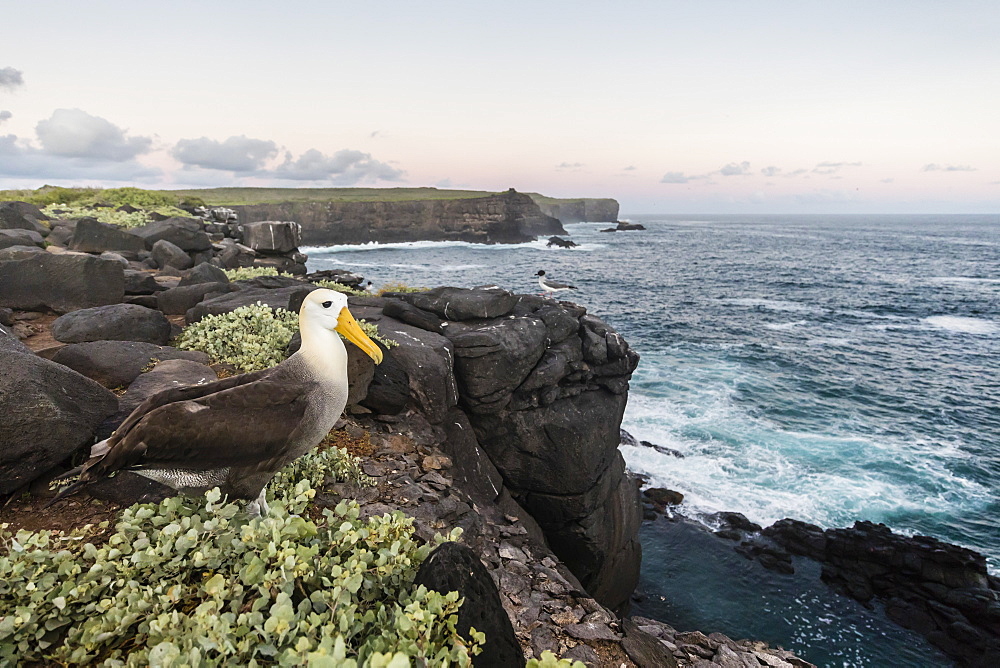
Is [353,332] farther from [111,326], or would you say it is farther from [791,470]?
[791,470]

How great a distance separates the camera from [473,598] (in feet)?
12.5

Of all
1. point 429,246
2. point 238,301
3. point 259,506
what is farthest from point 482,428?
point 429,246

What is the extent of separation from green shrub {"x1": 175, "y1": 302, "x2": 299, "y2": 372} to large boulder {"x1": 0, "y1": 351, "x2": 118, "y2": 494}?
296 centimetres

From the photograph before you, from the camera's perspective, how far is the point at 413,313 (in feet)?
43.2

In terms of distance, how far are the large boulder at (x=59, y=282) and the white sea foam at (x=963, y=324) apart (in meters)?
54.4

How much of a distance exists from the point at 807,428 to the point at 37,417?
2726 centimetres

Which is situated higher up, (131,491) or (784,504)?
(131,491)

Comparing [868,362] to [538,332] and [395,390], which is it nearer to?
[538,332]

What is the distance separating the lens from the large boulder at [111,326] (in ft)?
29.0

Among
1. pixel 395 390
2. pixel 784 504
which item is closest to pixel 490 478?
pixel 395 390

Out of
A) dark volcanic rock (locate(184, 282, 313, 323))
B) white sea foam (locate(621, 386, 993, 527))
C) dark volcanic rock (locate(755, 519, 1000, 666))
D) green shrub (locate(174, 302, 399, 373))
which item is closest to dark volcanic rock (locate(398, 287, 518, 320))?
dark volcanic rock (locate(184, 282, 313, 323))

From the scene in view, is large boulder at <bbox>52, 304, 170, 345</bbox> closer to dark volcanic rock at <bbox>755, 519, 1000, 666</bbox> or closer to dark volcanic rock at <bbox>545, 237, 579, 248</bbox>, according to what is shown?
dark volcanic rock at <bbox>755, 519, 1000, 666</bbox>

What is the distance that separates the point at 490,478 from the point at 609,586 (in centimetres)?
565

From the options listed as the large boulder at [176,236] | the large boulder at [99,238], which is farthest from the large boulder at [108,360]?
the large boulder at [176,236]
